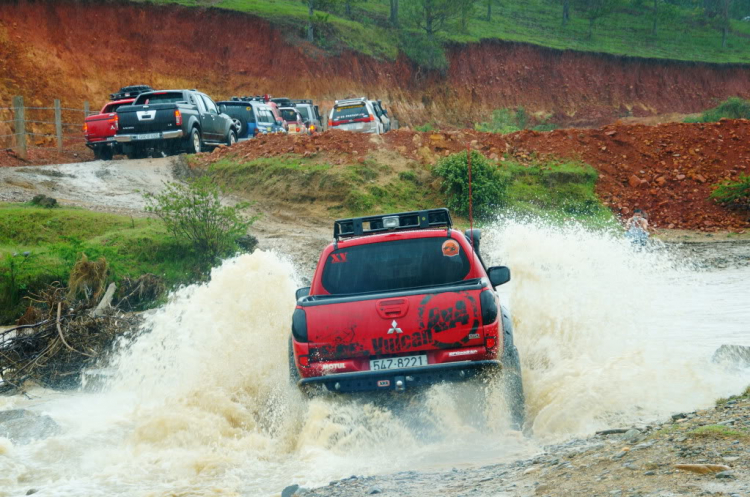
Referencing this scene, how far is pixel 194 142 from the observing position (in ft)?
82.8

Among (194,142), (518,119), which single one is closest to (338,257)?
(194,142)

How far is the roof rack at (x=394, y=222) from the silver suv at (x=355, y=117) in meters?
22.5

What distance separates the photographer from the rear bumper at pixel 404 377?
6680 mm

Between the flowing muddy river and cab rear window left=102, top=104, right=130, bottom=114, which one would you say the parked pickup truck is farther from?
cab rear window left=102, top=104, right=130, bottom=114

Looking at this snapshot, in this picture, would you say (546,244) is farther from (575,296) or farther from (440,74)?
(440,74)

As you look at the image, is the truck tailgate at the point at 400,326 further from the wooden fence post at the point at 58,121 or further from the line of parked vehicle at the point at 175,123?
the wooden fence post at the point at 58,121

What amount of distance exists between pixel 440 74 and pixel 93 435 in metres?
50.4

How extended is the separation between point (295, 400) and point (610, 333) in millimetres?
4321

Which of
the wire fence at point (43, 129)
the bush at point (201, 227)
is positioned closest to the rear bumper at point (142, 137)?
the wire fence at point (43, 129)

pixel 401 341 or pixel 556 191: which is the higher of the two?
pixel 556 191

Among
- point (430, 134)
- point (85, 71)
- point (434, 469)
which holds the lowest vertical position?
point (434, 469)

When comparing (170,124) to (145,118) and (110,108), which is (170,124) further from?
(110,108)

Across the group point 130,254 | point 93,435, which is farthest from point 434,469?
point 130,254

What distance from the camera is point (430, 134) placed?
24.4 meters
